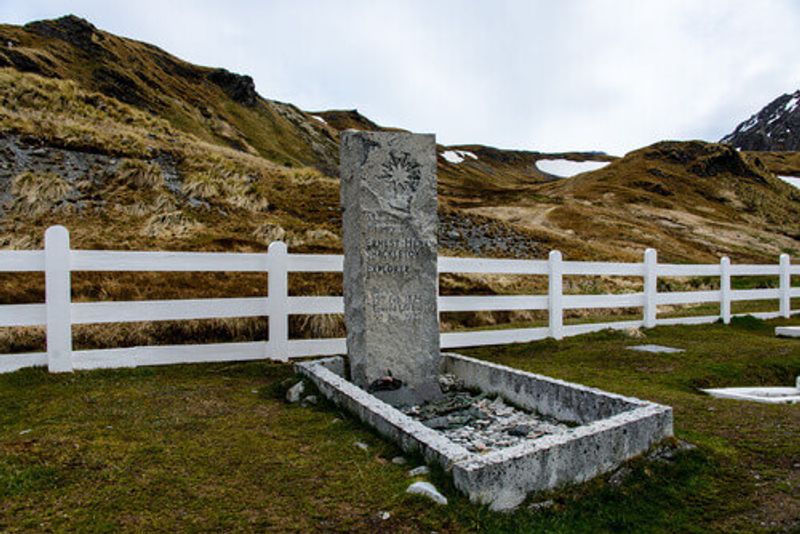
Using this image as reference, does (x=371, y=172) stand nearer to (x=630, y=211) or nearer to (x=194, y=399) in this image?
(x=194, y=399)

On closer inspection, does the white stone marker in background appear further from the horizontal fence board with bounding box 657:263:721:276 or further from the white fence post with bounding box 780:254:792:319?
the white fence post with bounding box 780:254:792:319

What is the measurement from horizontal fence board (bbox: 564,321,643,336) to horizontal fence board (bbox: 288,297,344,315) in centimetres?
470

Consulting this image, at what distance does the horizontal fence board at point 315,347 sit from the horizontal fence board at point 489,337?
167 cm

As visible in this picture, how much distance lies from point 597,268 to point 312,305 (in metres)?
5.77

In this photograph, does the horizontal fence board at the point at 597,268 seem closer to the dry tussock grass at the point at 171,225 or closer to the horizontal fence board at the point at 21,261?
the horizontal fence board at the point at 21,261

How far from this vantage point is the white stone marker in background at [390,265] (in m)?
6.50

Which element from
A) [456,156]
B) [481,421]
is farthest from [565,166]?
[481,421]

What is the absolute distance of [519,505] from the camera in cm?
337

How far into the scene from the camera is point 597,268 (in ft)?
36.0

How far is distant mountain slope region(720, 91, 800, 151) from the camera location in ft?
498

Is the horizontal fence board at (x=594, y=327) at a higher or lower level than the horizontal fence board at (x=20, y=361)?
lower

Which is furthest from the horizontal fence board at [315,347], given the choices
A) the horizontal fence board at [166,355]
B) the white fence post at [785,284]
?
the white fence post at [785,284]

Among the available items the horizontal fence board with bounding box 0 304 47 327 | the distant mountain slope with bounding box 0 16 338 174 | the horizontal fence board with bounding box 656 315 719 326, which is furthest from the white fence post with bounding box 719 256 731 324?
the distant mountain slope with bounding box 0 16 338 174

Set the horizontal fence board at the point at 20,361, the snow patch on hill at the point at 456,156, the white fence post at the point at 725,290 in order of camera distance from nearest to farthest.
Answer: the horizontal fence board at the point at 20,361 < the white fence post at the point at 725,290 < the snow patch on hill at the point at 456,156
